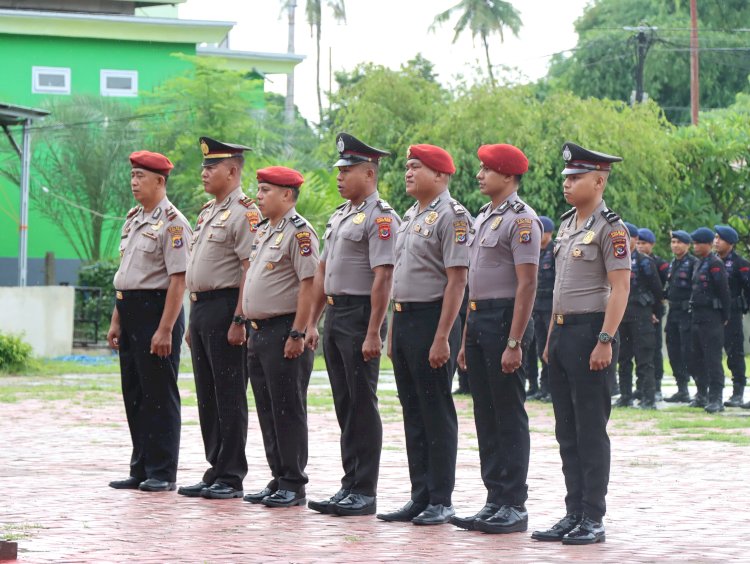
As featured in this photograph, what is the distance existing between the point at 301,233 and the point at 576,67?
47307 millimetres

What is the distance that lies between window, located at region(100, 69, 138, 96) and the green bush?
61.1 feet

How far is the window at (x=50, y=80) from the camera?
3903cm

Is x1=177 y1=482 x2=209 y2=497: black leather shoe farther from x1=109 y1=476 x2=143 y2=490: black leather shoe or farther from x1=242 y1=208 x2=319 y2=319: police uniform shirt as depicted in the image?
x1=242 y1=208 x2=319 y2=319: police uniform shirt

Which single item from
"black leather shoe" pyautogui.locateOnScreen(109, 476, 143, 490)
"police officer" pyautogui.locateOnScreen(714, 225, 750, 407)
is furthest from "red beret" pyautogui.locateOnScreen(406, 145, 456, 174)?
"police officer" pyautogui.locateOnScreen(714, 225, 750, 407)

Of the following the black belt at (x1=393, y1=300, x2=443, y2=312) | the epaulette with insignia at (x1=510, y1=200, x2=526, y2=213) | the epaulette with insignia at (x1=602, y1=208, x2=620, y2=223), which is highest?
the epaulette with insignia at (x1=510, y1=200, x2=526, y2=213)

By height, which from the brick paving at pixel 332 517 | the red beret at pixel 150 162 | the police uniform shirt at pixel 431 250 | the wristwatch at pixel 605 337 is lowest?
the brick paving at pixel 332 517

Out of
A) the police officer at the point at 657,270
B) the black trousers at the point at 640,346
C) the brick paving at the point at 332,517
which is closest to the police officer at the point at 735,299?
the police officer at the point at 657,270

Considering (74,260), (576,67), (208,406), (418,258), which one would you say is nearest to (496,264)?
(418,258)

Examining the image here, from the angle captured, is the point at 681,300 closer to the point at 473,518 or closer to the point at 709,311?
the point at 709,311

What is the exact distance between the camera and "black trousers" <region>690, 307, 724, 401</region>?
53.8 feet

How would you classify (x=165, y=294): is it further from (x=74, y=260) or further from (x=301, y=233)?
(x=74, y=260)

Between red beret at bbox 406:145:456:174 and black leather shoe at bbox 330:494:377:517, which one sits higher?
red beret at bbox 406:145:456:174

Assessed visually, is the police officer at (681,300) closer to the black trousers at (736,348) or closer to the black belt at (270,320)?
the black trousers at (736,348)

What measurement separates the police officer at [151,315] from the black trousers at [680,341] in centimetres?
904
